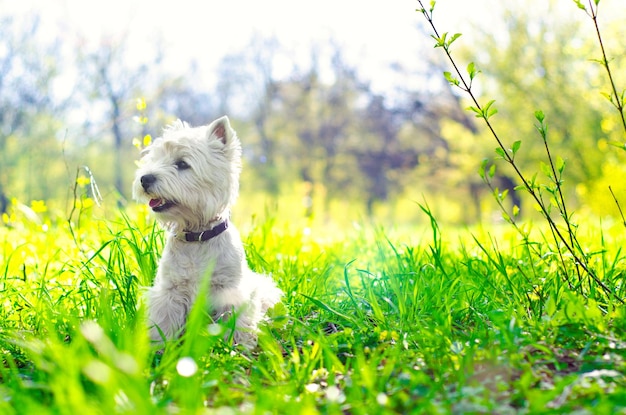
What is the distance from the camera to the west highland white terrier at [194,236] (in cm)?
338

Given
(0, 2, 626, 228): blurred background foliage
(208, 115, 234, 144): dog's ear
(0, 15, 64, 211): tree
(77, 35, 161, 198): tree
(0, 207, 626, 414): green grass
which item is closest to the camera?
(0, 207, 626, 414): green grass

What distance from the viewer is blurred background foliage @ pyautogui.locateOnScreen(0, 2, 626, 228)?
18.5 metres

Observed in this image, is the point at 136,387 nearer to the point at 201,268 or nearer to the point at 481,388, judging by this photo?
the point at 481,388

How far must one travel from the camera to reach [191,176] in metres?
3.57

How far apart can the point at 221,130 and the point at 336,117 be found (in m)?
30.2

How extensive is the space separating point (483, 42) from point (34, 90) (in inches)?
717

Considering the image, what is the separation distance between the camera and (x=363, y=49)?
3300 centimetres

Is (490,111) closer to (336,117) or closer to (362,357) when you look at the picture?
(362,357)

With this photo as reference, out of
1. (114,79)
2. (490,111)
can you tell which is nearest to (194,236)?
(490,111)

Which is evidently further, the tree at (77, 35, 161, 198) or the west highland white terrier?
the tree at (77, 35, 161, 198)

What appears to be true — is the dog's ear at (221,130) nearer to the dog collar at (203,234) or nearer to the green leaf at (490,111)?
the dog collar at (203,234)

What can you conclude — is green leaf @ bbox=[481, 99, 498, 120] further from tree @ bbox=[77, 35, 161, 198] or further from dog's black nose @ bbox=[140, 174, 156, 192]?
tree @ bbox=[77, 35, 161, 198]

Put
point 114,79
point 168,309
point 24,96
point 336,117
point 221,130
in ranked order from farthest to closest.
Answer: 1. point 336,117
2. point 114,79
3. point 24,96
4. point 221,130
5. point 168,309

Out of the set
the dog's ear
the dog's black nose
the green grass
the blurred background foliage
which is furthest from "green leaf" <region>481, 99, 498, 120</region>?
the blurred background foliage
